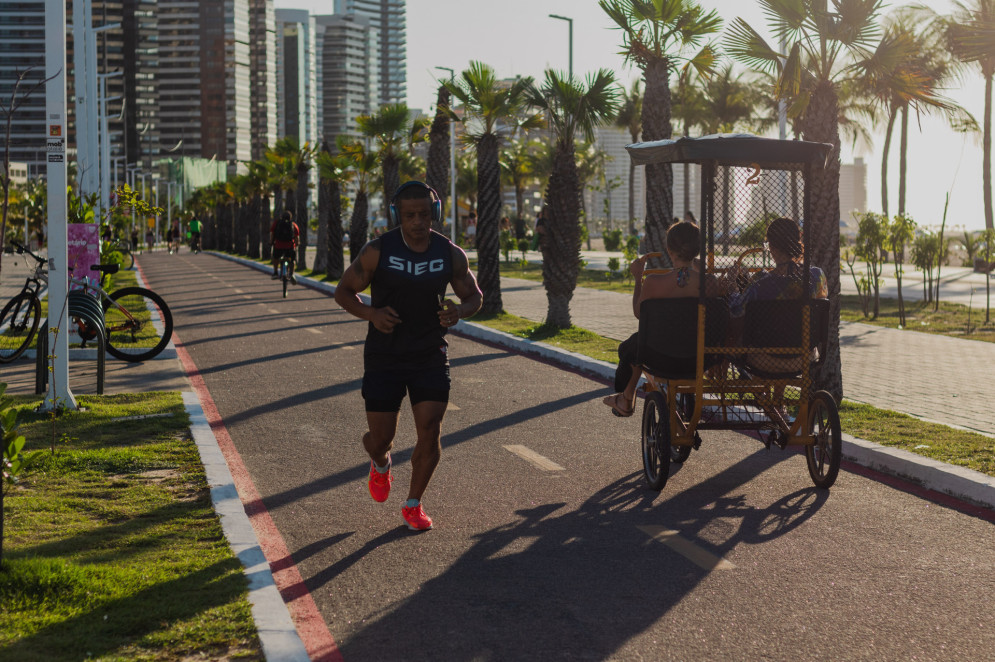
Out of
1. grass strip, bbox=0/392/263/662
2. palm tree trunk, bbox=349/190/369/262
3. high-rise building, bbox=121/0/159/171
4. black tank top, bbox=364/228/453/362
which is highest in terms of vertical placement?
high-rise building, bbox=121/0/159/171

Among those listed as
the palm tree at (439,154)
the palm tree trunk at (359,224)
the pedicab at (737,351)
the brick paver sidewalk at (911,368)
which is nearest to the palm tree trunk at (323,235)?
the palm tree trunk at (359,224)

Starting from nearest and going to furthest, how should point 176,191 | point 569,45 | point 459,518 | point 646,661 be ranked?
point 646,661 → point 459,518 → point 569,45 → point 176,191

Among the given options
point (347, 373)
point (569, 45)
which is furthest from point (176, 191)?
point (347, 373)

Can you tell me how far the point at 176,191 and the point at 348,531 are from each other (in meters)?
179

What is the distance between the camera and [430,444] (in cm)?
618

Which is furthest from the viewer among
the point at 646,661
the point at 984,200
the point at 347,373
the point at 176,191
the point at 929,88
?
the point at 176,191

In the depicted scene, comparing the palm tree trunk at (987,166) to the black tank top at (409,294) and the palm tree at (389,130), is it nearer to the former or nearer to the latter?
the palm tree at (389,130)

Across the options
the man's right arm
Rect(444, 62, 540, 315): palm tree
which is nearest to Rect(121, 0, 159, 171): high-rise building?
Rect(444, 62, 540, 315): palm tree

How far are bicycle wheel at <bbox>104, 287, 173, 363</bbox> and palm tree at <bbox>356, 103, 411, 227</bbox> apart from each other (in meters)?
19.5

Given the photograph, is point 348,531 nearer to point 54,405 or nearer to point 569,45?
point 54,405

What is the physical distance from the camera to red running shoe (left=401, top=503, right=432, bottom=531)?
6223mm

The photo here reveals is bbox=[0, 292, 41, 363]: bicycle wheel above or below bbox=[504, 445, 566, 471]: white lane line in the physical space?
above

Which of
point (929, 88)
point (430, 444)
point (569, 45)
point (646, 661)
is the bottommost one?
point (646, 661)

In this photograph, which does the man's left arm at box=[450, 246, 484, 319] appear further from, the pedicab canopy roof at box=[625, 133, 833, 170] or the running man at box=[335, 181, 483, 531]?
the pedicab canopy roof at box=[625, 133, 833, 170]
